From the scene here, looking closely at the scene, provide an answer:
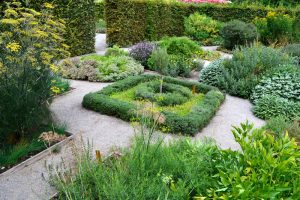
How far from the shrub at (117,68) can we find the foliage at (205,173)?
16.5ft

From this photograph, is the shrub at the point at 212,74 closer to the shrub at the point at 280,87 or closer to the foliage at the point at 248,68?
the foliage at the point at 248,68

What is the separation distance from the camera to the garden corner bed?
6.11m

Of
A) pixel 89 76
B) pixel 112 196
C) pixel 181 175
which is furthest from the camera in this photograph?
pixel 89 76

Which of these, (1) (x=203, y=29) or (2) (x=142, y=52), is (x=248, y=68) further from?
(1) (x=203, y=29)

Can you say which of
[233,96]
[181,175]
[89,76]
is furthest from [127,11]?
[181,175]

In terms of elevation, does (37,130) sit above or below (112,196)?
below

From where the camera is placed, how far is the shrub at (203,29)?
15.5 meters

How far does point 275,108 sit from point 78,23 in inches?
277

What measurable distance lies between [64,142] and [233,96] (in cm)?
450

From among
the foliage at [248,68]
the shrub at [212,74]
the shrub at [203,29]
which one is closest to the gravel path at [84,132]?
the foliage at [248,68]

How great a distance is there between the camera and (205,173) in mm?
3506

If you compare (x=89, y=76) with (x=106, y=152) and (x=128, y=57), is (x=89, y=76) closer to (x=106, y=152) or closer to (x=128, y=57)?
(x=128, y=57)

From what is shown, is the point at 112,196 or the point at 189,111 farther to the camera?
the point at 189,111

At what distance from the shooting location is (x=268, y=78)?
8086 millimetres
